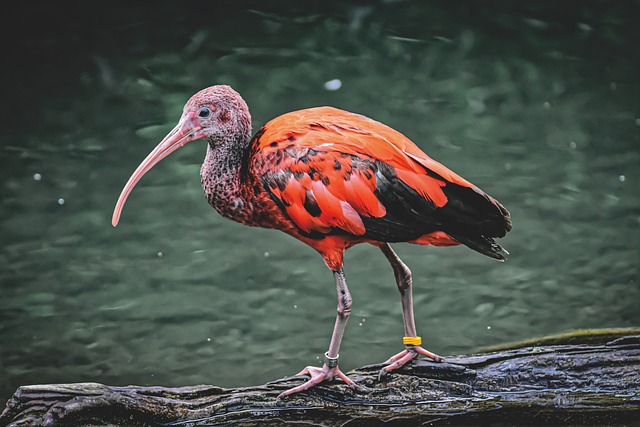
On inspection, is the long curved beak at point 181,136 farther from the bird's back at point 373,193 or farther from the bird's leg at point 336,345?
the bird's leg at point 336,345

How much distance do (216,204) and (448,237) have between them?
869mm

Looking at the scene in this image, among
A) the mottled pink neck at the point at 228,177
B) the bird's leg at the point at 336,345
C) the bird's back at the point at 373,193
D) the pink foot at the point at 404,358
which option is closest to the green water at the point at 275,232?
the pink foot at the point at 404,358

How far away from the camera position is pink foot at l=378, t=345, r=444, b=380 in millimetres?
3467

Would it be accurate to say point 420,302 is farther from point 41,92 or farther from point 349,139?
point 41,92

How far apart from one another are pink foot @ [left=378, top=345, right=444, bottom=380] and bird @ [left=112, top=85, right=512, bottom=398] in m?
0.17

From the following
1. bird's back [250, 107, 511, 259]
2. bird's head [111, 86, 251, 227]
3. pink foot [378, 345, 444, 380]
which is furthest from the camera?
pink foot [378, 345, 444, 380]

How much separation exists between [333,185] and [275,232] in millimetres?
2760

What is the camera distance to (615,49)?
638cm

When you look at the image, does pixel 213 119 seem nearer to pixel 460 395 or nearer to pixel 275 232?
pixel 460 395

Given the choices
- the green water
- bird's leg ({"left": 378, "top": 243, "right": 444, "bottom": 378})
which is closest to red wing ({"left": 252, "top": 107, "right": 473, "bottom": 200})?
bird's leg ({"left": 378, "top": 243, "right": 444, "bottom": 378})

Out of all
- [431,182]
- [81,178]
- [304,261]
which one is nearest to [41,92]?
[81,178]

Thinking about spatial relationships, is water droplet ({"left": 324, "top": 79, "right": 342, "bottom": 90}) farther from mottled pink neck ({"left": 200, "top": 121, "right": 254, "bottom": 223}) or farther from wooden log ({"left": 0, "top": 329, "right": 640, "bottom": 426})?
wooden log ({"left": 0, "top": 329, "right": 640, "bottom": 426})

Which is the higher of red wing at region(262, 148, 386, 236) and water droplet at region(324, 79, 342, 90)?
red wing at region(262, 148, 386, 236)

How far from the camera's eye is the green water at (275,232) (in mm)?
5211
